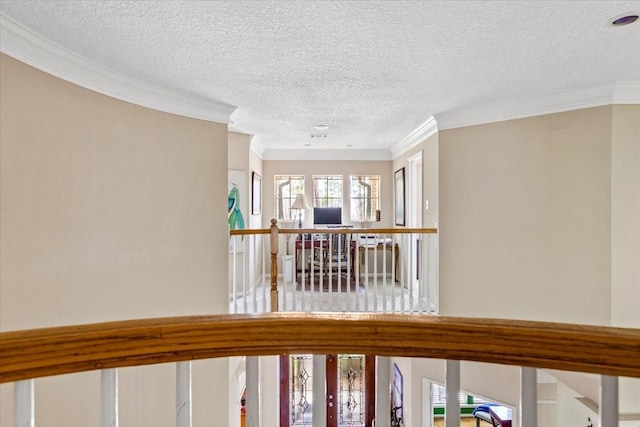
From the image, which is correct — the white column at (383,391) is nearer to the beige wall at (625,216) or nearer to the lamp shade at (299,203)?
the beige wall at (625,216)

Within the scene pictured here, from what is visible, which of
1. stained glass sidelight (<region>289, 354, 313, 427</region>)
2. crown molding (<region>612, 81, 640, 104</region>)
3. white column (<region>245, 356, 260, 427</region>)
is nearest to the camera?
white column (<region>245, 356, 260, 427</region>)

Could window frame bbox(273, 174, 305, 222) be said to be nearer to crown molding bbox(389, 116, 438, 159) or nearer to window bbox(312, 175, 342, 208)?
window bbox(312, 175, 342, 208)

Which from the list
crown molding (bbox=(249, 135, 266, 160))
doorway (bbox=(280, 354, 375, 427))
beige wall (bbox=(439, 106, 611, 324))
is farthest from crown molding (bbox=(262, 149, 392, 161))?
doorway (bbox=(280, 354, 375, 427))

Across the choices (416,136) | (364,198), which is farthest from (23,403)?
(364,198)

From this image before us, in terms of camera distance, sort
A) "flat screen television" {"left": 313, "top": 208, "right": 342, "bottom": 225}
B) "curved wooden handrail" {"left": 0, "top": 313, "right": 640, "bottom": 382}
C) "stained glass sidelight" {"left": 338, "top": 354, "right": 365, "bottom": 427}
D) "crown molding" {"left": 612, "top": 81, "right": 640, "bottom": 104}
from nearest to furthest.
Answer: "curved wooden handrail" {"left": 0, "top": 313, "right": 640, "bottom": 382} < "crown molding" {"left": 612, "top": 81, "right": 640, "bottom": 104} < "stained glass sidelight" {"left": 338, "top": 354, "right": 365, "bottom": 427} < "flat screen television" {"left": 313, "top": 208, "right": 342, "bottom": 225}

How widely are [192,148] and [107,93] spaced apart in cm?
88

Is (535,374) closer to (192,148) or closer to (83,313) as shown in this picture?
(83,313)

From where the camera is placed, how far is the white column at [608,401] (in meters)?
0.56

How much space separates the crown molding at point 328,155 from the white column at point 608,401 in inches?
248

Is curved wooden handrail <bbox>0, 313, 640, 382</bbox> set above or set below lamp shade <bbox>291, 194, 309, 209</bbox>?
below

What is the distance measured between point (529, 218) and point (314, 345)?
11.4 ft

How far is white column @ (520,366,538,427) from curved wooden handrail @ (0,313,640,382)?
0.14ft

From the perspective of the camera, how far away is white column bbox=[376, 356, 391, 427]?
0.67 meters

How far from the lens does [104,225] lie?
8.71ft
